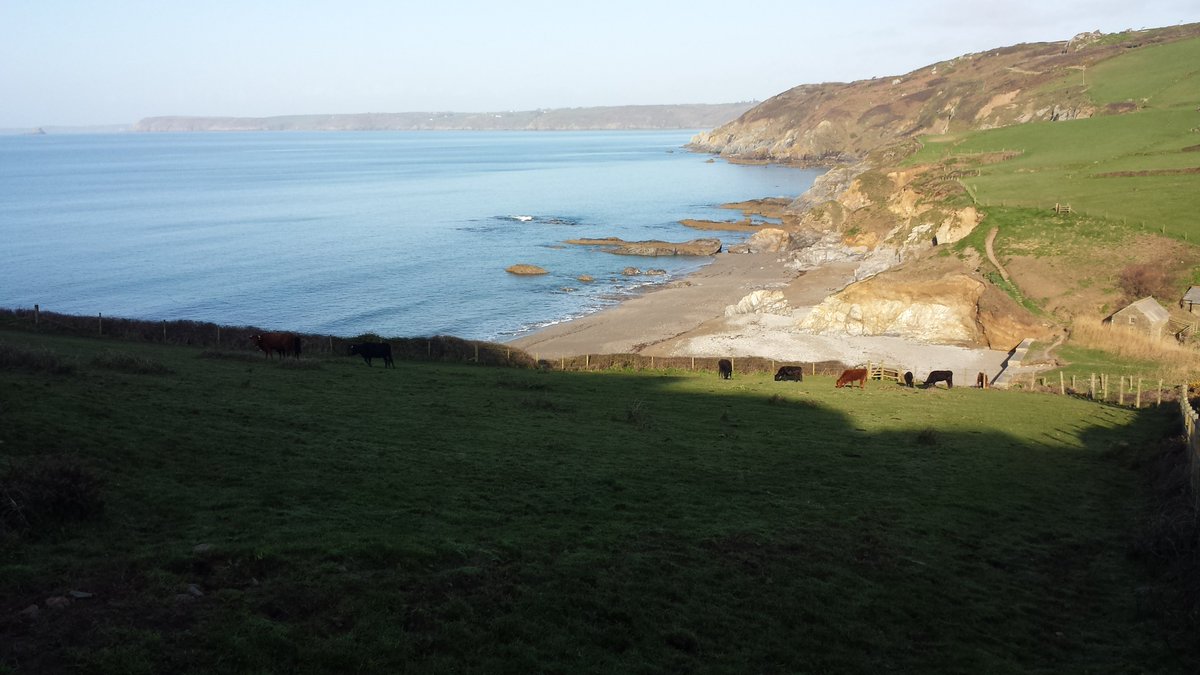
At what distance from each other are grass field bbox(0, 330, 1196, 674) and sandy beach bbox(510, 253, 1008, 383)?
22.7 m

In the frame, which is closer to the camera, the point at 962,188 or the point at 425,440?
the point at 425,440

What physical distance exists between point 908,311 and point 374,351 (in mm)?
35153

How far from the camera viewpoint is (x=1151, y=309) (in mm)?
46125

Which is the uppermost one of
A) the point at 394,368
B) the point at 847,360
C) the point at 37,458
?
the point at 37,458

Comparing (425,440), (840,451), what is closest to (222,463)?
(425,440)

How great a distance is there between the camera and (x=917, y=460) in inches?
911

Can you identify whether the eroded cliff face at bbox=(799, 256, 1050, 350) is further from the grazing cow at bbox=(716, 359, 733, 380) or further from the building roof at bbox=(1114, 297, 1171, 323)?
the grazing cow at bbox=(716, 359, 733, 380)

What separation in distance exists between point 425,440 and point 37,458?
27.7 feet

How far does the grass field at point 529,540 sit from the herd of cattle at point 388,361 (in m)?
6.51

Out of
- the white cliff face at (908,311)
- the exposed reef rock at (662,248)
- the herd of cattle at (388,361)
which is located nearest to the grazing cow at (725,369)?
the herd of cattle at (388,361)

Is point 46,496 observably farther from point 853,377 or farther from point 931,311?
point 931,311

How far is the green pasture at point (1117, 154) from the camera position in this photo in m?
60.8

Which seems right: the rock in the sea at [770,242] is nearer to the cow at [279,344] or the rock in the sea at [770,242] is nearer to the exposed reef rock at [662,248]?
the exposed reef rock at [662,248]

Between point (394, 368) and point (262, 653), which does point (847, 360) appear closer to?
point (394, 368)
